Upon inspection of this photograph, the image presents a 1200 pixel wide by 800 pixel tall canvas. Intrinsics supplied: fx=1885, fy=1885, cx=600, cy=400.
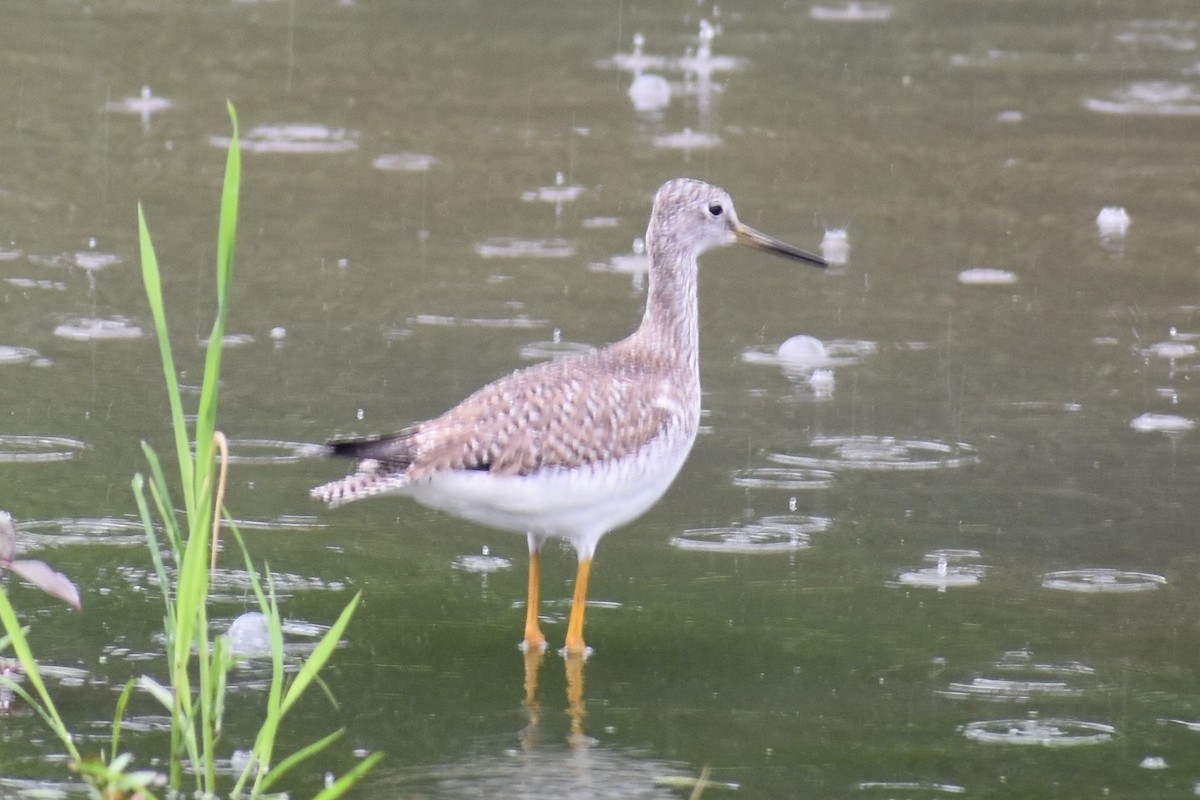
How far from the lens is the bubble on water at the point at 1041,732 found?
15.6ft

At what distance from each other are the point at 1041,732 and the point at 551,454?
5.11 feet

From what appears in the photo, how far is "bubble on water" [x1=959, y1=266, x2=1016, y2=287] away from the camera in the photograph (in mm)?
9141

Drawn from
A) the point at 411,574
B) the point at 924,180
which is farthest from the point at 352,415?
the point at 924,180

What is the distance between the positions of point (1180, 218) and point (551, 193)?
11.2 feet

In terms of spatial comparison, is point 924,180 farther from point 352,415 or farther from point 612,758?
point 612,758

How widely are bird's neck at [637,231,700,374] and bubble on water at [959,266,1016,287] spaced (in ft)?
10.1

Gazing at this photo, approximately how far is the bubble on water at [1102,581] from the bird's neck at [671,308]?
52.4 inches

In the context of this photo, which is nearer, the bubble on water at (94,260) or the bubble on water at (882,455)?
the bubble on water at (882,455)

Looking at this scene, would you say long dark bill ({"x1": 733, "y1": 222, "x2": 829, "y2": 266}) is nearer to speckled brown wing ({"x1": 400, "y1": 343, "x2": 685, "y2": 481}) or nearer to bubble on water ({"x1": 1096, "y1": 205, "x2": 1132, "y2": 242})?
speckled brown wing ({"x1": 400, "y1": 343, "x2": 685, "y2": 481})

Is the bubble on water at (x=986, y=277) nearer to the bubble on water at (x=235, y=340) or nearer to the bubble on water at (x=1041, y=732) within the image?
the bubble on water at (x=235, y=340)

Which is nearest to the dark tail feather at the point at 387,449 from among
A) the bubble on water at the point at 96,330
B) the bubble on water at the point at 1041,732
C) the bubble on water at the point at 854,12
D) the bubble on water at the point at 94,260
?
the bubble on water at the point at 1041,732

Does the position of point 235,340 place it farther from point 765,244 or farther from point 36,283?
point 765,244

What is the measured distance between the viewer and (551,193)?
34.2ft

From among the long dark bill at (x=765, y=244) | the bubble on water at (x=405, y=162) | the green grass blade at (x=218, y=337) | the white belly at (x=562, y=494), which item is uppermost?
the bubble on water at (x=405, y=162)
